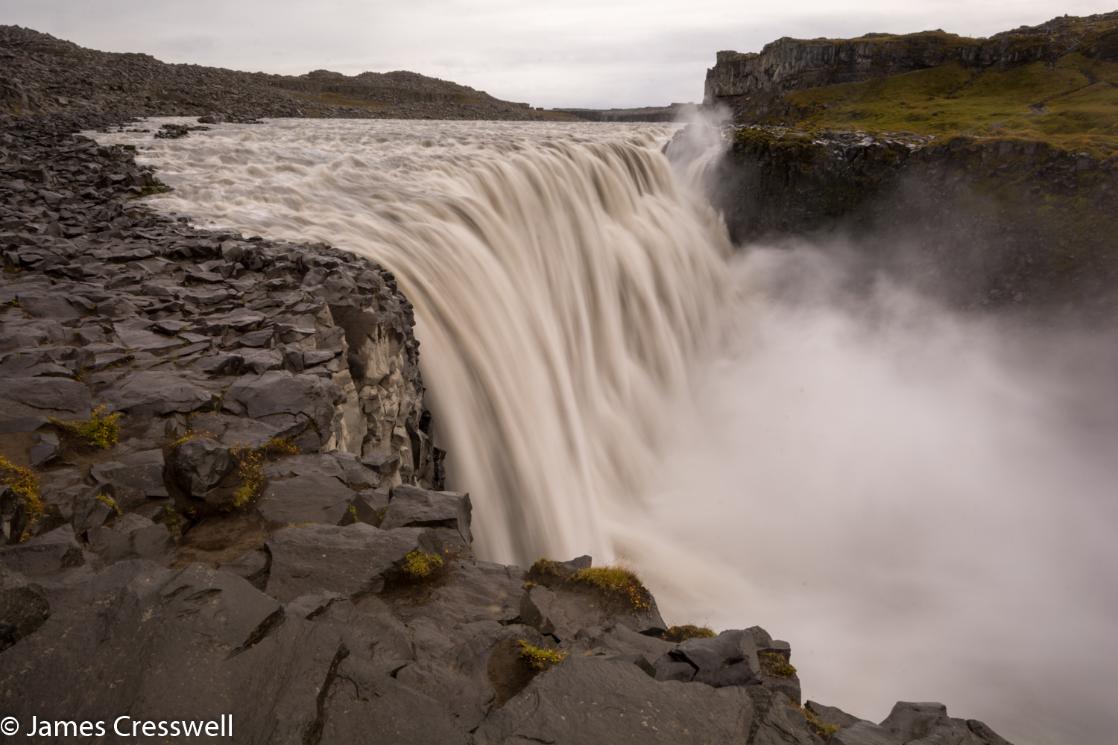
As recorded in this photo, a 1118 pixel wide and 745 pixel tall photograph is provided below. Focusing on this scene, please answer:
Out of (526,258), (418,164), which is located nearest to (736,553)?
(526,258)

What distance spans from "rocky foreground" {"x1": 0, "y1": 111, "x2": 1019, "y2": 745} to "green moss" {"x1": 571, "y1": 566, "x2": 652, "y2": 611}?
2 centimetres

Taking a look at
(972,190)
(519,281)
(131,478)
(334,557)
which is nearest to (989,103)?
(972,190)

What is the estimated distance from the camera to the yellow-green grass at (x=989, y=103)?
124 feet

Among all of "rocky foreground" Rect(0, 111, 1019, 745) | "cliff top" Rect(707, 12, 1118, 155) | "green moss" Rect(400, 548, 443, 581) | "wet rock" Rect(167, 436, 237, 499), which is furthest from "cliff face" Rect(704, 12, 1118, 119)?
"wet rock" Rect(167, 436, 237, 499)

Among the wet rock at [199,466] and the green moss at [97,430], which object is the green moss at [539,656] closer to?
the wet rock at [199,466]

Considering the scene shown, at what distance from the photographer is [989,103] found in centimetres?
5091

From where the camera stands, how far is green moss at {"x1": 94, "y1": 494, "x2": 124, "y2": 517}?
582cm

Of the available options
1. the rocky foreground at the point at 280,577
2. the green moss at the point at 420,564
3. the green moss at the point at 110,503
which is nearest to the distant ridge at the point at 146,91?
the rocky foreground at the point at 280,577

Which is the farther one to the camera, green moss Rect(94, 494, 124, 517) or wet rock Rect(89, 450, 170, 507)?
wet rock Rect(89, 450, 170, 507)

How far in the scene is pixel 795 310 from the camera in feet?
112

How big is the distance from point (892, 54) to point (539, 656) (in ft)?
245

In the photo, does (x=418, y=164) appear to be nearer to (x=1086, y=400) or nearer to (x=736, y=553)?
(x=736, y=553)

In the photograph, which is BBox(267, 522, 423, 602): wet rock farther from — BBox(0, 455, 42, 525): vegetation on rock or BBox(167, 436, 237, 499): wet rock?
BBox(0, 455, 42, 525): vegetation on rock

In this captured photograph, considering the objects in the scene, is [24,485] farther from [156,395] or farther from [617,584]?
[617,584]
